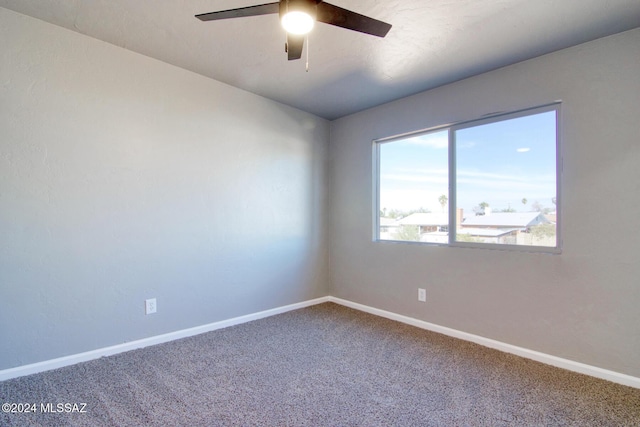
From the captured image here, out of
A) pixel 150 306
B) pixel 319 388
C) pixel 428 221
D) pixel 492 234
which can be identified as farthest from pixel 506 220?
pixel 150 306

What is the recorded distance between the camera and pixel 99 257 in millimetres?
2355

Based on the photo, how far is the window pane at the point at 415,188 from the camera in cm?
310

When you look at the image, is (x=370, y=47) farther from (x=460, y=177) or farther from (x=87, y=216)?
(x=87, y=216)

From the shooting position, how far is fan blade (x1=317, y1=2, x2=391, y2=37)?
142cm

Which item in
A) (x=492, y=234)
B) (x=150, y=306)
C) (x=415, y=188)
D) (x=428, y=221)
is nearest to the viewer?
(x=150, y=306)

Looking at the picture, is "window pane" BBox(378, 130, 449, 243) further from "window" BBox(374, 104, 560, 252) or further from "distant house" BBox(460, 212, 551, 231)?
"distant house" BBox(460, 212, 551, 231)

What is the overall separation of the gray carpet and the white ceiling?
A: 237 centimetres

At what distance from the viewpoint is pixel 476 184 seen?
2.82 m

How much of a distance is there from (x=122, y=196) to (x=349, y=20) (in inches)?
83.1

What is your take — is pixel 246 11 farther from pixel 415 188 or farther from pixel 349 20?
pixel 415 188

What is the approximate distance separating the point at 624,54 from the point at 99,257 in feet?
13.1

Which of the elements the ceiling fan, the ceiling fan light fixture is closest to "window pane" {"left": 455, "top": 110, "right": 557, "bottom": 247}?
the ceiling fan

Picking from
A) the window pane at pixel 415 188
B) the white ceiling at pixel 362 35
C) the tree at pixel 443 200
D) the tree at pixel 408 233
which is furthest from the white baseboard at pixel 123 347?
the white ceiling at pixel 362 35

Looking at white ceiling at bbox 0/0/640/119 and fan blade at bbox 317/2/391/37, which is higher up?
white ceiling at bbox 0/0/640/119
